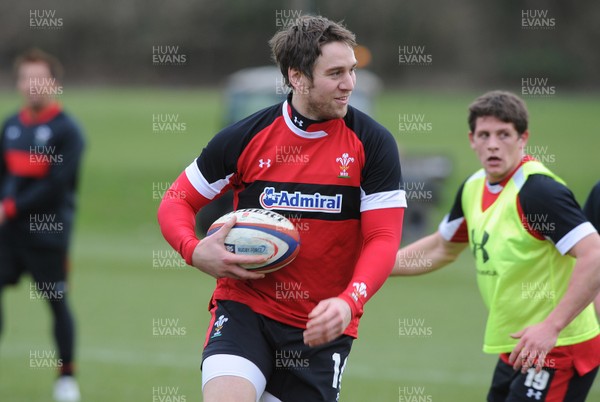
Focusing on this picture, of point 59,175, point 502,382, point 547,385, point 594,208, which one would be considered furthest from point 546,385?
point 59,175

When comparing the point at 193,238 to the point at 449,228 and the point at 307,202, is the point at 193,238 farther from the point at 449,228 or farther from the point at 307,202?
the point at 449,228

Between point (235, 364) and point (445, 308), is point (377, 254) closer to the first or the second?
point (235, 364)

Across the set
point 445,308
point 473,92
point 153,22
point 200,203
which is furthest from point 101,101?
point 200,203

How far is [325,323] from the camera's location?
A: 375cm

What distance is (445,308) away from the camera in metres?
11.6

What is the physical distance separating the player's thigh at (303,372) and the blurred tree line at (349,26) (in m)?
39.8

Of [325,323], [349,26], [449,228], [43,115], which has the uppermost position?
[349,26]

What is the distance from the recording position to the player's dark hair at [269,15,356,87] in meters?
4.25

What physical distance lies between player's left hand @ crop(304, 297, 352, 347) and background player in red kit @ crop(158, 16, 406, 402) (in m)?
0.39

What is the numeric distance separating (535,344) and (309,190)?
4.08 feet

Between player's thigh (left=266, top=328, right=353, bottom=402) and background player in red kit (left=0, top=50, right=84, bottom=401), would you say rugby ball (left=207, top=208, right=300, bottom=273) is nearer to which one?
player's thigh (left=266, top=328, right=353, bottom=402)

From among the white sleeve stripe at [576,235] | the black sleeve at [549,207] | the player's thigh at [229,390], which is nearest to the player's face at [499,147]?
the black sleeve at [549,207]

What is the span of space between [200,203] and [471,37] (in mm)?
44426

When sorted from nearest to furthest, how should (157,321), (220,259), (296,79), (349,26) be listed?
(220,259), (296,79), (157,321), (349,26)
